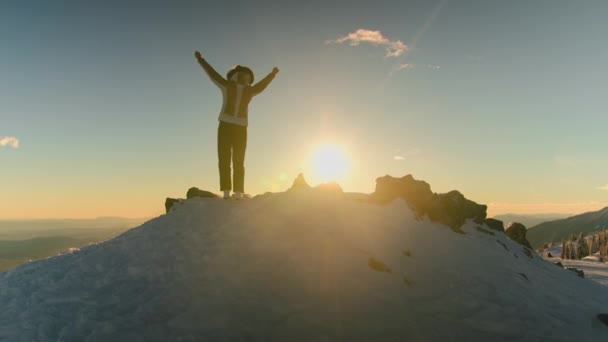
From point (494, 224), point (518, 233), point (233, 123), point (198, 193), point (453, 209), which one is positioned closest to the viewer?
point (233, 123)

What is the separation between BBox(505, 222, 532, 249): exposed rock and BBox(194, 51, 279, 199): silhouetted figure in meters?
14.6

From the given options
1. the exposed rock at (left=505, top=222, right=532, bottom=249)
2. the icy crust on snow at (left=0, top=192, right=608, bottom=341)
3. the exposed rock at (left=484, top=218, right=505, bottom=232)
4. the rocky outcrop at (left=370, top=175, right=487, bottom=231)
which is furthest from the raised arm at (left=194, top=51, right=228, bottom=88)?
the exposed rock at (left=505, top=222, right=532, bottom=249)

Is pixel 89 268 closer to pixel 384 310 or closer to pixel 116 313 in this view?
pixel 116 313

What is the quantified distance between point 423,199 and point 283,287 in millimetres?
8995

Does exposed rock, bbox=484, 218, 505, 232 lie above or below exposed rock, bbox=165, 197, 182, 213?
below

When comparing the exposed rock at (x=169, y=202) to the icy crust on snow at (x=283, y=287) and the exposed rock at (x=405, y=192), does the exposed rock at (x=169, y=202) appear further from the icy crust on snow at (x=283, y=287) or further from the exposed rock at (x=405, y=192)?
the exposed rock at (x=405, y=192)

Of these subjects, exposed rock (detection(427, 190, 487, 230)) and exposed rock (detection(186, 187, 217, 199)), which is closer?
exposed rock (detection(186, 187, 217, 199))

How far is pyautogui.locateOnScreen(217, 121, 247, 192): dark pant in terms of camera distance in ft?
42.8

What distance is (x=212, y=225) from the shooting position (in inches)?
435

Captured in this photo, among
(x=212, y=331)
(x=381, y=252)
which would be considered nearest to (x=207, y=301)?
(x=212, y=331)

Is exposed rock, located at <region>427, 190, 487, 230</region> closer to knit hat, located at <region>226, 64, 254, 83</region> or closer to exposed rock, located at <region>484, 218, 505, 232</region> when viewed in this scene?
exposed rock, located at <region>484, 218, 505, 232</region>

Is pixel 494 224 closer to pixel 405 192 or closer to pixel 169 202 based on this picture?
pixel 405 192

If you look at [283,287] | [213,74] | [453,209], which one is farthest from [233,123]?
[453,209]

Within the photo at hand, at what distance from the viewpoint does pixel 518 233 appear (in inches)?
776
